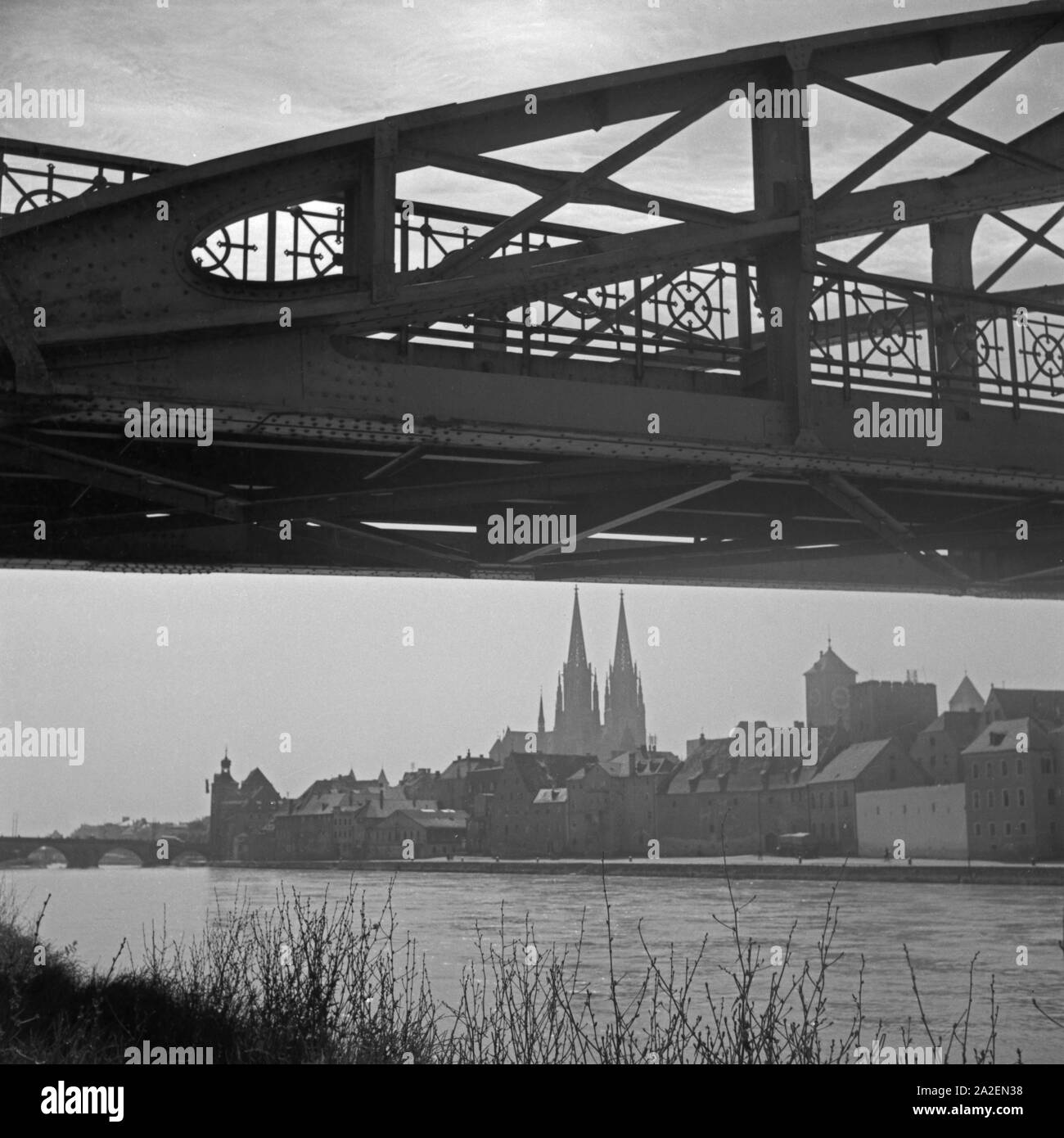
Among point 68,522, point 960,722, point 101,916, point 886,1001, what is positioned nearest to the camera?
point 68,522

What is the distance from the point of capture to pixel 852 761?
392ft

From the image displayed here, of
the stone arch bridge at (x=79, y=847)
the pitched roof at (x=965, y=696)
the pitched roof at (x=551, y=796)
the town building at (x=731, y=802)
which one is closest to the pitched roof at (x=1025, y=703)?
the town building at (x=731, y=802)

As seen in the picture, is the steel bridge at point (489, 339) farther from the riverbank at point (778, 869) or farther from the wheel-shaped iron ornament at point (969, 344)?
the riverbank at point (778, 869)

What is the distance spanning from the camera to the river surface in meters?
A: 27.1

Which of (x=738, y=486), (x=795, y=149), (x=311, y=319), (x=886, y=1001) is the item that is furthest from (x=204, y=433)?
(x=886, y=1001)

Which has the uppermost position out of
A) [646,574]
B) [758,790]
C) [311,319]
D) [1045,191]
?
[1045,191]

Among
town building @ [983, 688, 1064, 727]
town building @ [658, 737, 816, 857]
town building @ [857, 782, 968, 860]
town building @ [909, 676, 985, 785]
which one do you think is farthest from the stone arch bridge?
town building @ [983, 688, 1064, 727]

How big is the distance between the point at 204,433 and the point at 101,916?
141ft

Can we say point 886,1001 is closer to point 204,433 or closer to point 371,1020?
point 371,1020

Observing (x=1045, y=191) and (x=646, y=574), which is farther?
(x=646, y=574)

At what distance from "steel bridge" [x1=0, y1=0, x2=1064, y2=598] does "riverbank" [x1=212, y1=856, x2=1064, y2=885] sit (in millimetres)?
51417

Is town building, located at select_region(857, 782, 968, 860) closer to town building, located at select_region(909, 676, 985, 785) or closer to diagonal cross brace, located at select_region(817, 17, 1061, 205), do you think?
town building, located at select_region(909, 676, 985, 785)

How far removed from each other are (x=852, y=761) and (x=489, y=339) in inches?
4497

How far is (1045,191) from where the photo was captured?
11.6 meters
